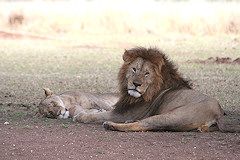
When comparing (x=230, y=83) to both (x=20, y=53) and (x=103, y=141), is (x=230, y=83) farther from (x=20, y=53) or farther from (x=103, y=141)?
(x=20, y=53)

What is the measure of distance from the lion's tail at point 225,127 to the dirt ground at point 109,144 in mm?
60

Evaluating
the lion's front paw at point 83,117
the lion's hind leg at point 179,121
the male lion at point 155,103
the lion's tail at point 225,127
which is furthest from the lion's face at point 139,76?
the lion's tail at point 225,127

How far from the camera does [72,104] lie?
6.31 meters

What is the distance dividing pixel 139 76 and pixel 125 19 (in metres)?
14.9

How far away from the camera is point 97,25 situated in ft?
64.8

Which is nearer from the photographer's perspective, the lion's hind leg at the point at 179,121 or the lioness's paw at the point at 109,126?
the lion's hind leg at the point at 179,121

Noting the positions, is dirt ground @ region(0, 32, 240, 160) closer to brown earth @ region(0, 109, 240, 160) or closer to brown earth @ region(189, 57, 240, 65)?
brown earth @ region(0, 109, 240, 160)

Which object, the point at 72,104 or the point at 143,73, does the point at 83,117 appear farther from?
the point at 143,73

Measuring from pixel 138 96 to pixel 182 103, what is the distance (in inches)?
19.4

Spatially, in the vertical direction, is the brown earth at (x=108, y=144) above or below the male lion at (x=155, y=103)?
below

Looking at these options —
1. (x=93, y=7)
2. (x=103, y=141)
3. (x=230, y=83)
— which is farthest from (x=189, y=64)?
(x=93, y=7)

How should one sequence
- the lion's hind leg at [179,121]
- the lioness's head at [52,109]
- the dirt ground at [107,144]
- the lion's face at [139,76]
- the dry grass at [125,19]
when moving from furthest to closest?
the dry grass at [125,19] → the lioness's head at [52,109] → the lion's face at [139,76] → the lion's hind leg at [179,121] → the dirt ground at [107,144]

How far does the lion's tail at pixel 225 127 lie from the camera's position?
4719mm

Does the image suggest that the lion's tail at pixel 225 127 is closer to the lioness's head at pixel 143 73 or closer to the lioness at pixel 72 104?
the lioness's head at pixel 143 73
